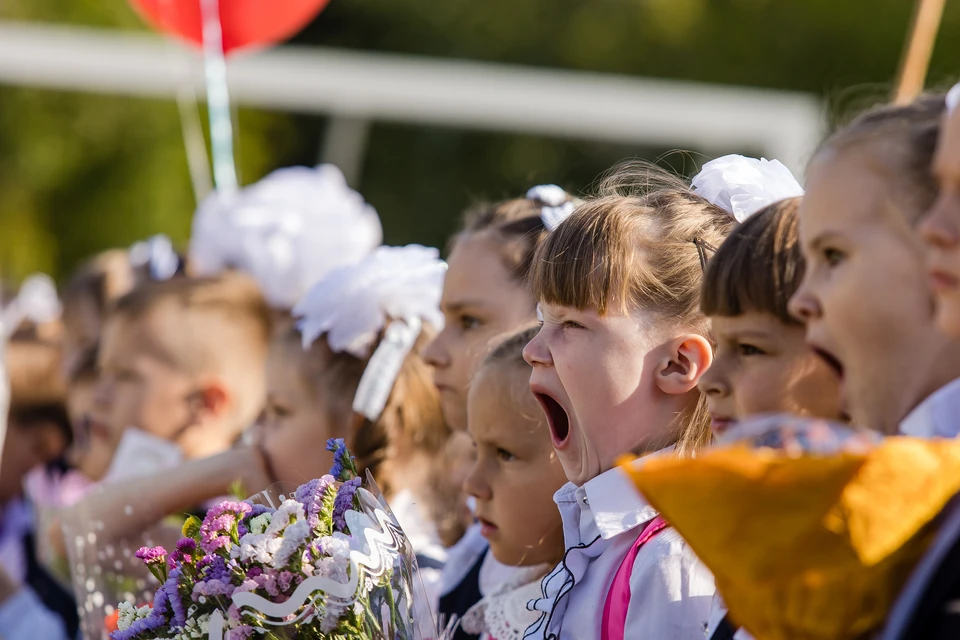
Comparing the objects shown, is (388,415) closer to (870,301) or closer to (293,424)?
(293,424)

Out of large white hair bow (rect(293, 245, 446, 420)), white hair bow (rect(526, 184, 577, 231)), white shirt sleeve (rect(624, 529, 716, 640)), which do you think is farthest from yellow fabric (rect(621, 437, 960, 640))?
large white hair bow (rect(293, 245, 446, 420))

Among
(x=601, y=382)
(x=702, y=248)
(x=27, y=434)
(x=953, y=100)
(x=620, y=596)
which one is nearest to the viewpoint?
(x=953, y=100)

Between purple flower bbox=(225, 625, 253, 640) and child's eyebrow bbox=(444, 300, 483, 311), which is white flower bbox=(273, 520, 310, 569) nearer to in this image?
purple flower bbox=(225, 625, 253, 640)

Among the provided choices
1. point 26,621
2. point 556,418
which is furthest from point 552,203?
point 26,621

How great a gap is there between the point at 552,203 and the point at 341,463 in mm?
1308

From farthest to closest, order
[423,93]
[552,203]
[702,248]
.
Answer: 1. [423,93]
2. [552,203]
3. [702,248]

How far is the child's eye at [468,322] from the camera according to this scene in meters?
3.08

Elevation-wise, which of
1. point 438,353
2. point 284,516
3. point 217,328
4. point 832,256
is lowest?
point 217,328

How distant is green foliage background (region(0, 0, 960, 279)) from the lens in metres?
16.1

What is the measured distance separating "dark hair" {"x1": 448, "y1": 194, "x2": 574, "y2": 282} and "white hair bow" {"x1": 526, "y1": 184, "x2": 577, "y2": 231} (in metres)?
0.02

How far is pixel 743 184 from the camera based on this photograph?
7.37ft

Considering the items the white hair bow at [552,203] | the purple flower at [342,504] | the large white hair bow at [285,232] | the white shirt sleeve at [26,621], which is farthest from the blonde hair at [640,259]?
the white shirt sleeve at [26,621]

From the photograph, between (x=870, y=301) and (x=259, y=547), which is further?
(x=259, y=547)

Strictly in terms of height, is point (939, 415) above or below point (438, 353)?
above
